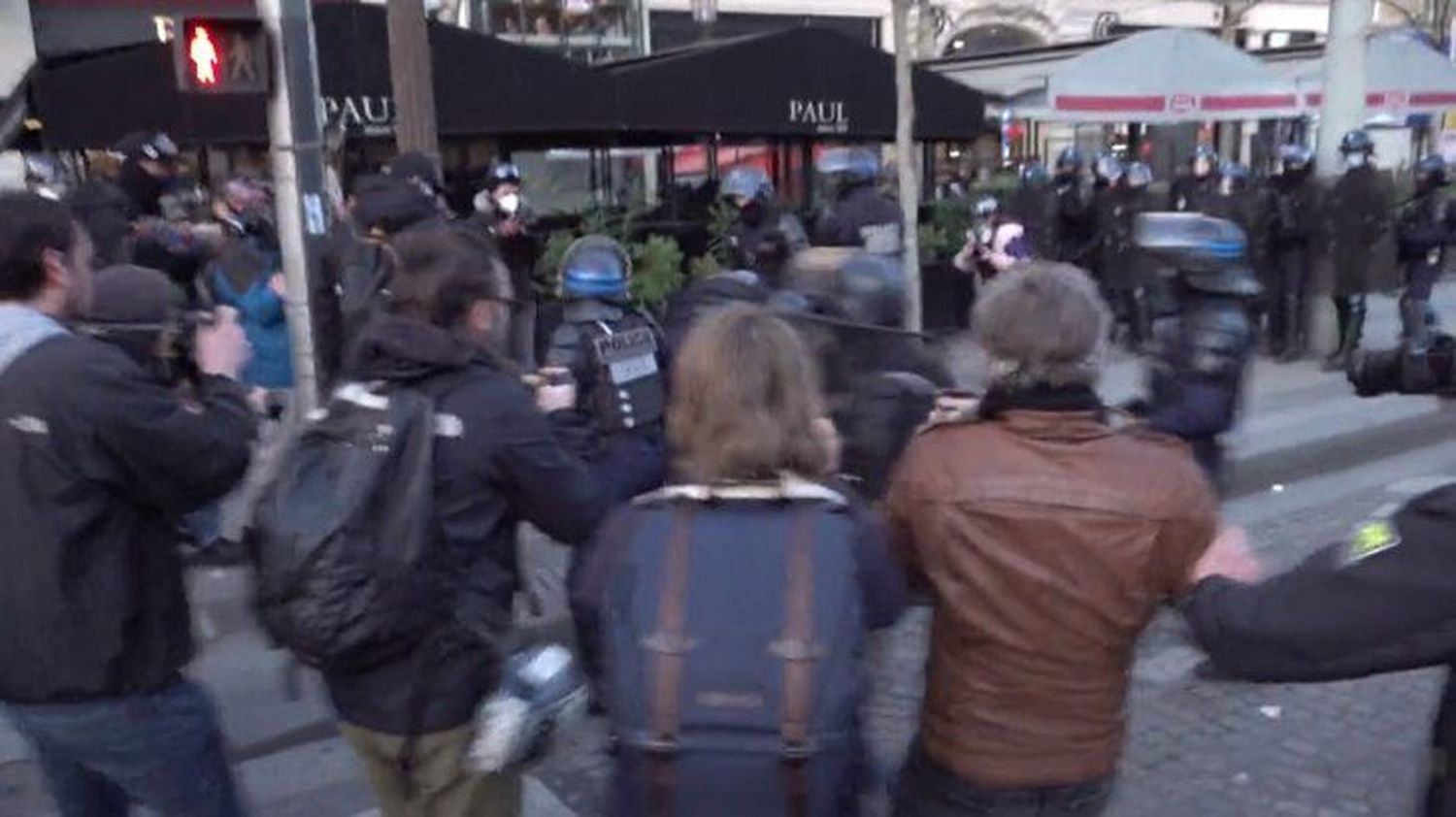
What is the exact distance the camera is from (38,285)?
2.65 metres

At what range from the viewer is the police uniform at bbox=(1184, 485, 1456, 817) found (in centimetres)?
172

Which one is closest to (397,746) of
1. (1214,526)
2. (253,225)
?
(1214,526)

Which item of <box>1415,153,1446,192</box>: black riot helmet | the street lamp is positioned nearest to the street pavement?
<box>1415,153,1446,192</box>: black riot helmet

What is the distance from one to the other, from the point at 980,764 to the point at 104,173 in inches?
340

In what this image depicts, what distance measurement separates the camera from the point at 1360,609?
5.74 feet

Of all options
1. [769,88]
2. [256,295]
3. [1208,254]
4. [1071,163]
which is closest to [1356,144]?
[1071,163]

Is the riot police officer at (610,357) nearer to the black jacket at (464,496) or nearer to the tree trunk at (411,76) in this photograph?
the black jacket at (464,496)

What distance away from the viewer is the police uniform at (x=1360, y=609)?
1718mm

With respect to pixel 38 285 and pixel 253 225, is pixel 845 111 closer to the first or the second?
pixel 253 225

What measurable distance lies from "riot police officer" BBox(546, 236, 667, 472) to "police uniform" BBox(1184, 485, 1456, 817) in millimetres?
2653

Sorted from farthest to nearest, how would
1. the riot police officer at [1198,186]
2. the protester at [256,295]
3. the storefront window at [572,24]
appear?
the storefront window at [572,24]
the riot police officer at [1198,186]
the protester at [256,295]

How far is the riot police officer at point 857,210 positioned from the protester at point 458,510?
4.95 metres

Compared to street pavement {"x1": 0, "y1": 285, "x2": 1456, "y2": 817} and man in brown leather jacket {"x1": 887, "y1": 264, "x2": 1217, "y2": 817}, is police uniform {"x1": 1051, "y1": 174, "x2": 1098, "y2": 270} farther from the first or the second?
man in brown leather jacket {"x1": 887, "y1": 264, "x2": 1217, "y2": 817}

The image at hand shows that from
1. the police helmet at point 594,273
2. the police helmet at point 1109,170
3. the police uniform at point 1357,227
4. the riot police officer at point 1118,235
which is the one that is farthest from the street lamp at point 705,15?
the police helmet at point 594,273
